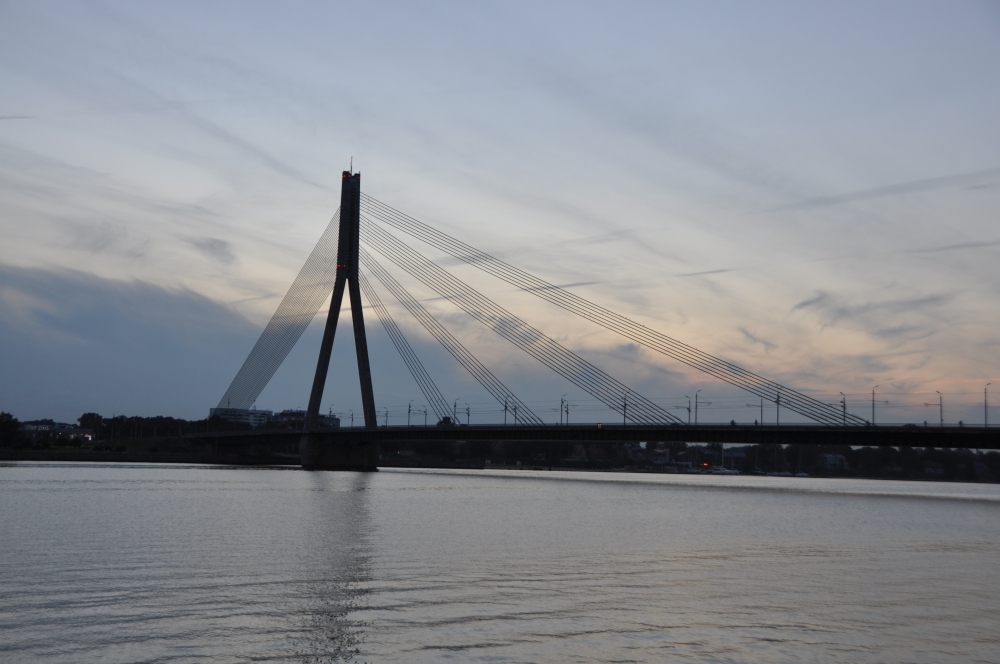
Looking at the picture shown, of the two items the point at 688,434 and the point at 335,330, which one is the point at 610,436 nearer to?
the point at 688,434

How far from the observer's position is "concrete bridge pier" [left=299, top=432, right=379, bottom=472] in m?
84.3

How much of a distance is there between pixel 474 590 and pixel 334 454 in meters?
72.1

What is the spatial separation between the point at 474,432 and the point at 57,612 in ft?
209

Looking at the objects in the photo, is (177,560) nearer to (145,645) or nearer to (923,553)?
(145,645)

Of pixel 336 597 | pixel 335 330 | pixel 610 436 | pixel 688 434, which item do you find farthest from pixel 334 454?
pixel 336 597

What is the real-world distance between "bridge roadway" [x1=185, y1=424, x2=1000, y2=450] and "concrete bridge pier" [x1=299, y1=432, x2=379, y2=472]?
0.46 m

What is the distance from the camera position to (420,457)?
548 ft

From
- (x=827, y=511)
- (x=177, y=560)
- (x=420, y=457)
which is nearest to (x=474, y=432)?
(x=827, y=511)

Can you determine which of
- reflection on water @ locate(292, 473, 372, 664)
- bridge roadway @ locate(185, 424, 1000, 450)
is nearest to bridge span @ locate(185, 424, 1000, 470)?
bridge roadway @ locate(185, 424, 1000, 450)

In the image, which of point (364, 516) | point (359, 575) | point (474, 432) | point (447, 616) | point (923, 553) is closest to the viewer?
point (447, 616)

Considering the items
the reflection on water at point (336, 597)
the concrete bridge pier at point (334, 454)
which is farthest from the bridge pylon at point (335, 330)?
the reflection on water at point (336, 597)

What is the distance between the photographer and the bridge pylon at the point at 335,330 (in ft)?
233

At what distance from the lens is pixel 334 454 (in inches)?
3408

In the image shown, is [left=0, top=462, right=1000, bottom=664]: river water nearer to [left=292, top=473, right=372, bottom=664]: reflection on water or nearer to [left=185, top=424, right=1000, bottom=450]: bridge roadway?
[left=292, top=473, right=372, bottom=664]: reflection on water
